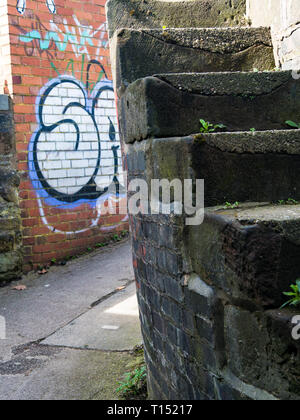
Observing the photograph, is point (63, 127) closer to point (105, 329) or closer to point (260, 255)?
point (105, 329)

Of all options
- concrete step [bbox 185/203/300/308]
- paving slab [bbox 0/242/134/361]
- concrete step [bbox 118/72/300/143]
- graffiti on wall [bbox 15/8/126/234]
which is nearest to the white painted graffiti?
graffiti on wall [bbox 15/8/126/234]

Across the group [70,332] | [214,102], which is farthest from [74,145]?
[214,102]

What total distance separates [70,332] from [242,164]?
2.65 meters

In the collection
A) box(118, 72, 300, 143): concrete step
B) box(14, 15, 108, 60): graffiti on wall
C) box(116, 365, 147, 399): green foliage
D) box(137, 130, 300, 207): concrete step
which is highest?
box(14, 15, 108, 60): graffiti on wall

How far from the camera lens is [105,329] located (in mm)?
3834

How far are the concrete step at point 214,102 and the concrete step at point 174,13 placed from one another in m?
0.90

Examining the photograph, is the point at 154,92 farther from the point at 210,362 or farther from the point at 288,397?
the point at 288,397

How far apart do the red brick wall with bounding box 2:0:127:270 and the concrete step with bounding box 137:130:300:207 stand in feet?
13.5

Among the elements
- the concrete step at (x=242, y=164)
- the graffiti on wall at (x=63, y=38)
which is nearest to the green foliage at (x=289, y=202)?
the concrete step at (x=242, y=164)

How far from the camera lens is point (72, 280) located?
17.5ft

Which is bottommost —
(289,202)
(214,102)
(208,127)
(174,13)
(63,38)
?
(289,202)

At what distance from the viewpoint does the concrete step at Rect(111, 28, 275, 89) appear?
2.40 metres

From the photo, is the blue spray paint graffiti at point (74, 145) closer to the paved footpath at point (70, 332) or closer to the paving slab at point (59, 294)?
the paving slab at point (59, 294)

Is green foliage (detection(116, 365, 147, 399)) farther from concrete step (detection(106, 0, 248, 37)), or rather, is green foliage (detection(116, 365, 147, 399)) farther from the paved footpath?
concrete step (detection(106, 0, 248, 37))
